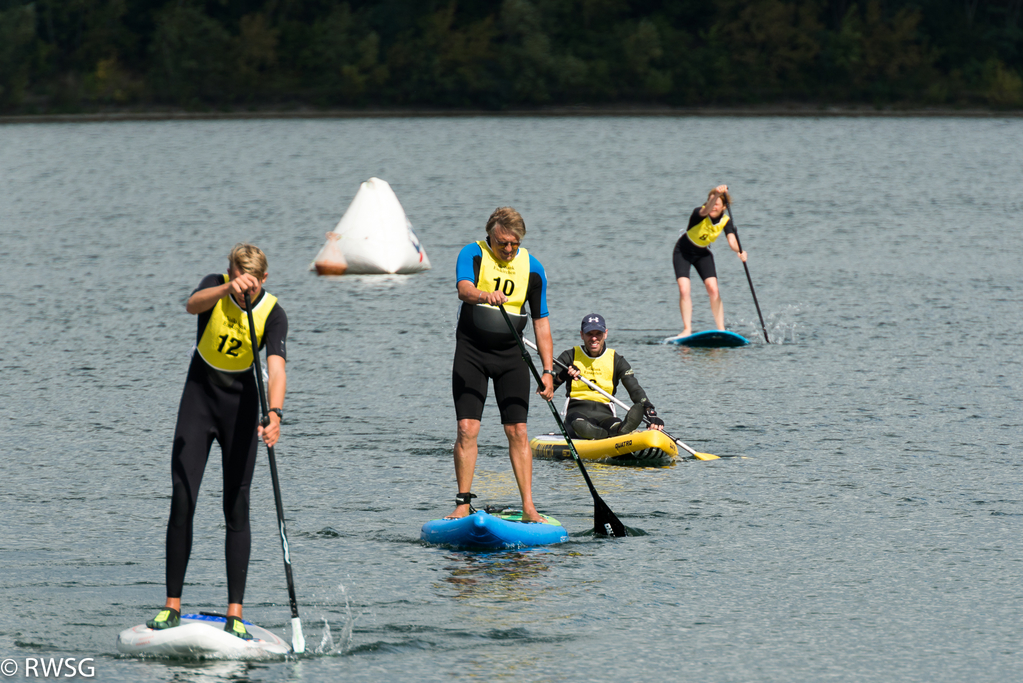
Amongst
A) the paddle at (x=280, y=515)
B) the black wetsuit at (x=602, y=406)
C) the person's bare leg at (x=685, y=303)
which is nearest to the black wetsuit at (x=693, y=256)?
the person's bare leg at (x=685, y=303)

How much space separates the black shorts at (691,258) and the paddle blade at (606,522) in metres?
8.36

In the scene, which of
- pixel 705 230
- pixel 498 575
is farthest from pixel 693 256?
pixel 498 575

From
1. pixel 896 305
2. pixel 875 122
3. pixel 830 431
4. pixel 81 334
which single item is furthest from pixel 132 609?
pixel 875 122

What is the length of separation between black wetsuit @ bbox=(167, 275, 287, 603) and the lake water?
1.67 feet

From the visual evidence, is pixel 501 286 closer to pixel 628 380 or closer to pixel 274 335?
pixel 274 335

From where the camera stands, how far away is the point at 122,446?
39.2ft

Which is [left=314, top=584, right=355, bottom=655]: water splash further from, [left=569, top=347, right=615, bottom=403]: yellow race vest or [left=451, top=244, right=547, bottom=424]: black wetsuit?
[left=569, top=347, right=615, bottom=403]: yellow race vest

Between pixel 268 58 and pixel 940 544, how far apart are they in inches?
3452

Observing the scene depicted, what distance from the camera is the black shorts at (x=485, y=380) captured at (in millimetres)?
9070

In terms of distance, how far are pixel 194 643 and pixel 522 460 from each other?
2711 mm

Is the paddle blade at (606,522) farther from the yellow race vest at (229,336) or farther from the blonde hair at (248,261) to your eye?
Result: the blonde hair at (248,261)

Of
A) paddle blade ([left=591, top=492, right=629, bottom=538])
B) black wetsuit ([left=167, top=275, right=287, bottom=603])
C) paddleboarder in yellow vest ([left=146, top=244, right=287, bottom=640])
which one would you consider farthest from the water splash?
paddle blade ([left=591, top=492, right=629, bottom=538])

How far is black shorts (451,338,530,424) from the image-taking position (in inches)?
357

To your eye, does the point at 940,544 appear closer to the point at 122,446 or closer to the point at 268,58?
the point at 122,446
